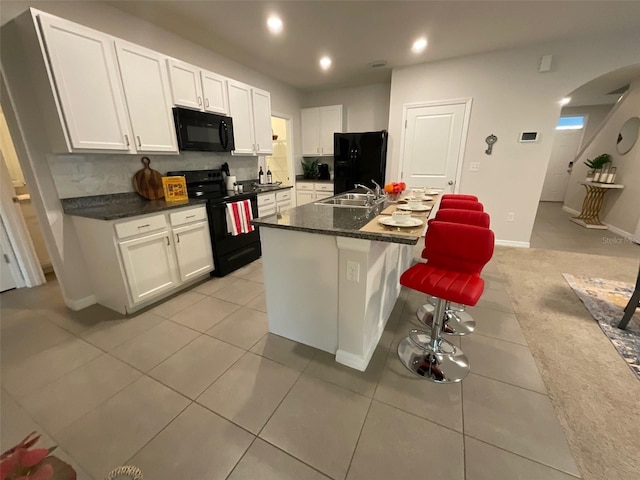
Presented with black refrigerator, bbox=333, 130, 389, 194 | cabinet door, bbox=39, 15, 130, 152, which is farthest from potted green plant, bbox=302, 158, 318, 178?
cabinet door, bbox=39, 15, 130, 152

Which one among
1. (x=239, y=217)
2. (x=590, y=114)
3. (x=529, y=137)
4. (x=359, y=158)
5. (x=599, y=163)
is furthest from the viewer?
(x=590, y=114)

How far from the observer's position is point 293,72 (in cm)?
407

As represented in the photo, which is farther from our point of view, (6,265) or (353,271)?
(6,265)

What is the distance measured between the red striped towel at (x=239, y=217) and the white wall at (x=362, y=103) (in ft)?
9.97

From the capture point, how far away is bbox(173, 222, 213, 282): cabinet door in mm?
2538

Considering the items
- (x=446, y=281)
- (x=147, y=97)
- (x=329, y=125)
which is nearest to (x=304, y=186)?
(x=329, y=125)

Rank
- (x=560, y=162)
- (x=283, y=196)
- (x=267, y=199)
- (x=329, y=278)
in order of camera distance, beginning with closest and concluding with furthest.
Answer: (x=329, y=278) < (x=267, y=199) < (x=283, y=196) < (x=560, y=162)

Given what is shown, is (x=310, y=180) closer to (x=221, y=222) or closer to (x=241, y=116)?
(x=241, y=116)

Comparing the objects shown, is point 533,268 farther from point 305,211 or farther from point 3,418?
point 3,418

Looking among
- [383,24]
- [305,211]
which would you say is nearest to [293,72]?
[383,24]

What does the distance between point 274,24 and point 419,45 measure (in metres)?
1.79

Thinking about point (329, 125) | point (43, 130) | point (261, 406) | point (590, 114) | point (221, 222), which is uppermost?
point (590, 114)

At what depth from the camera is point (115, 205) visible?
244 cm

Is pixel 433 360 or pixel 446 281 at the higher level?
pixel 446 281
